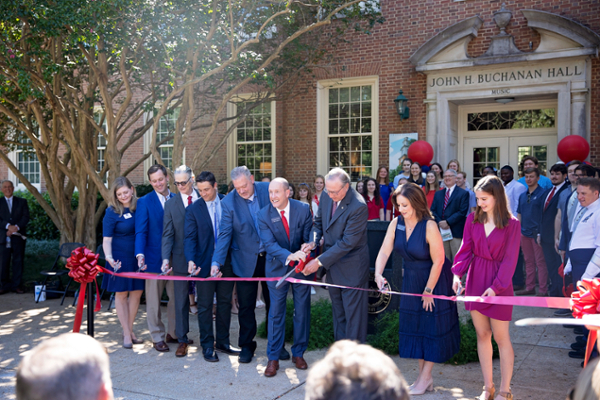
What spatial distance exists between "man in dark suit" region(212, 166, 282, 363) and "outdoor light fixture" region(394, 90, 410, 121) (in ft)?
24.3

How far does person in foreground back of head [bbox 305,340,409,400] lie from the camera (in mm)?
1525

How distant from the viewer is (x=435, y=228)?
4.91 meters

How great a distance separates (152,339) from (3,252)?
5.56m

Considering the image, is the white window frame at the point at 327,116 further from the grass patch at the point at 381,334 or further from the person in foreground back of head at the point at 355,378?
the person in foreground back of head at the point at 355,378

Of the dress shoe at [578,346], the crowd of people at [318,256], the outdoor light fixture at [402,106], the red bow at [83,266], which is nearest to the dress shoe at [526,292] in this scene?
the crowd of people at [318,256]

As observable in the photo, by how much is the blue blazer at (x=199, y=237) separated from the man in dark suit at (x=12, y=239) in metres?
5.82

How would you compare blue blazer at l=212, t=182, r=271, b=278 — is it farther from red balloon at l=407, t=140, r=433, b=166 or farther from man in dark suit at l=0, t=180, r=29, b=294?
red balloon at l=407, t=140, r=433, b=166

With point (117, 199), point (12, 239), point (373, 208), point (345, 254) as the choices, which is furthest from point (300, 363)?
point (12, 239)

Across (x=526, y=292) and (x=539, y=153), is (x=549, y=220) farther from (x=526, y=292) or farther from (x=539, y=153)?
(x=539, y=153)

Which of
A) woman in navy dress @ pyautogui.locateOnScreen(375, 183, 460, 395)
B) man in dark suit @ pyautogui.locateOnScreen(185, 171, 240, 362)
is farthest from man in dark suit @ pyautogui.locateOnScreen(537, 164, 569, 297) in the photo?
man in dark suit @ pyautogui.locateOnScreen(185, 171, 240, 362)

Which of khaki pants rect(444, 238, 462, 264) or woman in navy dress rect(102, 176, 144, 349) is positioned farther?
khaki pants rect(444, 238, 462, 264)

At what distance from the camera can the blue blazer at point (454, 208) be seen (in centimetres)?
929

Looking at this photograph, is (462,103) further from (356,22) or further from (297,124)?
(297,124)

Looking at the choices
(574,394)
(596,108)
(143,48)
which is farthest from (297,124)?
(574,394)
